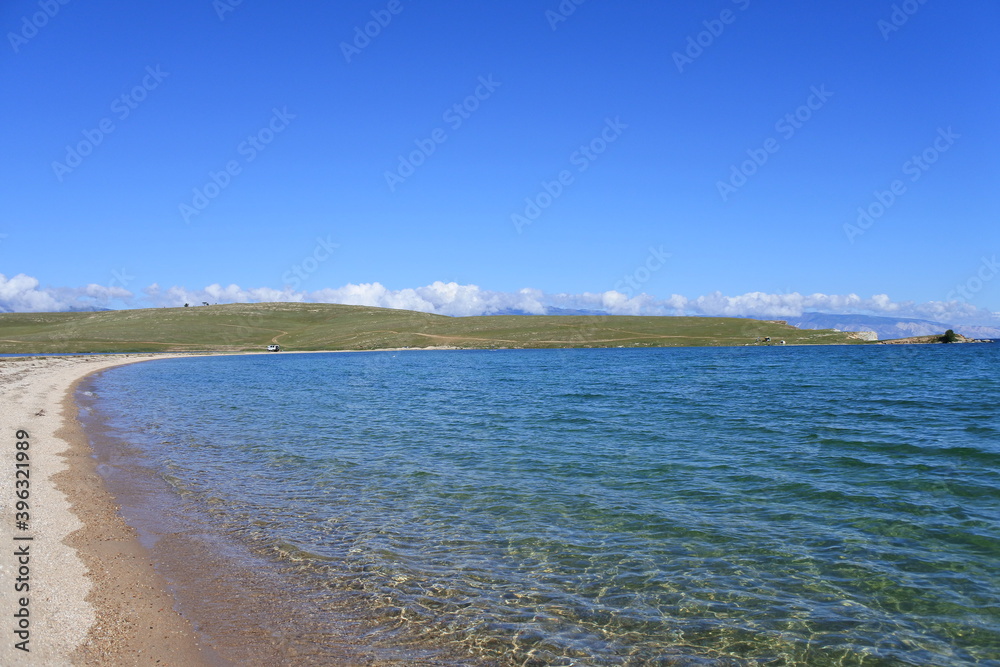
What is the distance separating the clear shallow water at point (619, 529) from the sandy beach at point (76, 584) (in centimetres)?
195

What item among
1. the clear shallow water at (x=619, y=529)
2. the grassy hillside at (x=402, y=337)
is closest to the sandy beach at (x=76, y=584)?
the clear shallow water at (x=619, y=529)

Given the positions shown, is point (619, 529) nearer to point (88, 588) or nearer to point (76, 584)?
point (88, 588)

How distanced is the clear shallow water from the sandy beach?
1.95 metres

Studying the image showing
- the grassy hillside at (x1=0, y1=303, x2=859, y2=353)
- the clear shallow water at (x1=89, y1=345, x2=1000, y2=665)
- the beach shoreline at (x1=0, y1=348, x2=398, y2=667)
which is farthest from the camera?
the grassy hillside at (x1=0, y1=303, x2=859, y2=353)


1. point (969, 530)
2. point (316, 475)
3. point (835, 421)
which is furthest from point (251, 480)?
point (835, 421)

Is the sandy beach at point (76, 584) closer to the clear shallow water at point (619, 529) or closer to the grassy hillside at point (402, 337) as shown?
the clear shallow water at point (619, 529)

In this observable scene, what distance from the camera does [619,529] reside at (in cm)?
1442

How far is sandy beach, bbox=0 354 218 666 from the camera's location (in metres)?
8.43

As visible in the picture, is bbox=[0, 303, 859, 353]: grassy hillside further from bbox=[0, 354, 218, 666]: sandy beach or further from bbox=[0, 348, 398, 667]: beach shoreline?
bbox=[0, 354, 218, 666]: sandy beach

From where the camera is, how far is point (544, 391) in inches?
1909

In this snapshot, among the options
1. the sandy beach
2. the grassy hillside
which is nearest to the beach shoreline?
the sandy beach

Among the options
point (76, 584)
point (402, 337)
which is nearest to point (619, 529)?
point (76, 584)

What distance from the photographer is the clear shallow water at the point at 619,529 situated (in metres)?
9.53

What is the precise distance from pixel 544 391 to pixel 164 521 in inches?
1400
